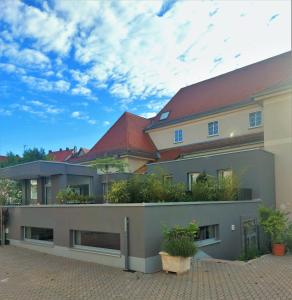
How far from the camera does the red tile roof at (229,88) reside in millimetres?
26969

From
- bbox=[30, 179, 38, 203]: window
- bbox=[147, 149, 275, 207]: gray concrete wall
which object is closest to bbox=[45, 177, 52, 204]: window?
bbox=[30, 179, 38, 203]: window

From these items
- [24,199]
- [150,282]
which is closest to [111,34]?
[150,282]

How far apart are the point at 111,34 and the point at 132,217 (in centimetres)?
605

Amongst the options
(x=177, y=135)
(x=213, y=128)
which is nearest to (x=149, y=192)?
(x=213, y=128)

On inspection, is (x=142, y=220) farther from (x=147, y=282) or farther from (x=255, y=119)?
(x=255, y=119)

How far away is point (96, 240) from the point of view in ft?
35.8

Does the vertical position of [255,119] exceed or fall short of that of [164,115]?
it falls short

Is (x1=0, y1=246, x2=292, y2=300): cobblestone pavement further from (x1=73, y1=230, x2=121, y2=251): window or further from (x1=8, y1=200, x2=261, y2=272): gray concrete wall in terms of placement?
(x1=8, y1=200, x2=261, y2=272): gray concrete wall

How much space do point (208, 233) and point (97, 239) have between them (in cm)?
421

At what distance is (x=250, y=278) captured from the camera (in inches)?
322

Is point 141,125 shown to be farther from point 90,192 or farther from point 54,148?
point 54,148

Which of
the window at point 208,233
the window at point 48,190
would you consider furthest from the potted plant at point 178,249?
the window at point 48,190

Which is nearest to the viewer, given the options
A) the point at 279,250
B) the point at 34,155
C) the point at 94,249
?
the point at 94,249

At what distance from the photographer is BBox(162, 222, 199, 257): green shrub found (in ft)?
28.0
